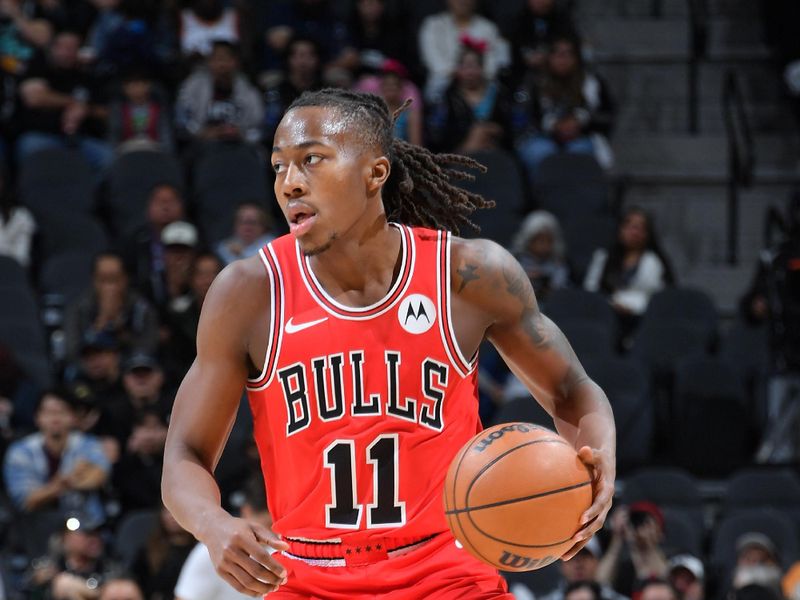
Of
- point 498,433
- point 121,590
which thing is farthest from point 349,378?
point 121,590

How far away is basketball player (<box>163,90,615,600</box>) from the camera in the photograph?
4047 millimetres

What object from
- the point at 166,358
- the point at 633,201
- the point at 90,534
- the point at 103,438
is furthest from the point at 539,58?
the point at 90,534

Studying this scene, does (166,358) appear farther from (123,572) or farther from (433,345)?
(433,345)

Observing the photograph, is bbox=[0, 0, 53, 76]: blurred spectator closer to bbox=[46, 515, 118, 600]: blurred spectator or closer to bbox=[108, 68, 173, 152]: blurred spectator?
bbox=[108, 68, 173, 152]: blurred spectator

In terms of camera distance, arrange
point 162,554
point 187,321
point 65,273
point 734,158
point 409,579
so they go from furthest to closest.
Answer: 1. point 734,158
2. point 65,273
3. point 187,321
4. point 162,554
5. point 409,579

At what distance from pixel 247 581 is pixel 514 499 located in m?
0.71

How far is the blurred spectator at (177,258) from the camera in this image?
35.1 ft

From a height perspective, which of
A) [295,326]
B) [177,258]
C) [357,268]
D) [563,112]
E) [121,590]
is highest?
[357,268]

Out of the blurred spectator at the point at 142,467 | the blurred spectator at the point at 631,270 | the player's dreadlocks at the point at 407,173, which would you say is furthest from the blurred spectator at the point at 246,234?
the player's dreadlocks at the point at 407,173

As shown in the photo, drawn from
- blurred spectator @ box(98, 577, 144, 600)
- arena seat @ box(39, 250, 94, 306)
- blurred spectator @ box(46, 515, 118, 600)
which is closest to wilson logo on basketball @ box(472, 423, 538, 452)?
blurred spectator @ box(98, 577, 144, 600)

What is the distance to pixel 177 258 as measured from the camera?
10703 mm

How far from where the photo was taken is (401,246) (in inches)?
170

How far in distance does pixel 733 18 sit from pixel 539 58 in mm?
2392

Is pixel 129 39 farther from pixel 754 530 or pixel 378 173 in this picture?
pixel 378 173
